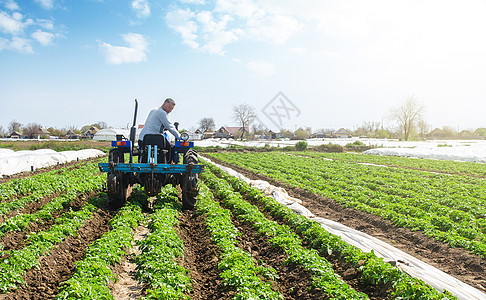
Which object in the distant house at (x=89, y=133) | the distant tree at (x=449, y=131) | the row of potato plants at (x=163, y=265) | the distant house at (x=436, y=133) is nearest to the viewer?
the row of potato plants at (x=163, y=265)

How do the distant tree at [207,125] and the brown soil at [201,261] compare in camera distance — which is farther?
the distant tree at [207,125]

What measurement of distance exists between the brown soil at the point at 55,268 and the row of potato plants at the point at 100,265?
247 millimetres

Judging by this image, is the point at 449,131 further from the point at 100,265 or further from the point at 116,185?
the point at 100,265

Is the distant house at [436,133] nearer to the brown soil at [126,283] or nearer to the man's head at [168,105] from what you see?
the man's head at [168,105]

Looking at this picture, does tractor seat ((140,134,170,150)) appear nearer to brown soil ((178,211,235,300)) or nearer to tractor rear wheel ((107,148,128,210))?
tractor rear wheel ((107,148,128,210))

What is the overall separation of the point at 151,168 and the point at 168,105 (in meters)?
1.70

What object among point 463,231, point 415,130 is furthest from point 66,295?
point 415,130

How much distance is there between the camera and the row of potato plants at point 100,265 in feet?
13.4

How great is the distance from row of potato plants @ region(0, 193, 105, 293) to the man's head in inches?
125

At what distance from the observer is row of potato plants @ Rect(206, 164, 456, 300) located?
4465 mm

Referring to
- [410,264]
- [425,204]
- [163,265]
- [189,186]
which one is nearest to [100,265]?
[163,265]

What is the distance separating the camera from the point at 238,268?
4.99m

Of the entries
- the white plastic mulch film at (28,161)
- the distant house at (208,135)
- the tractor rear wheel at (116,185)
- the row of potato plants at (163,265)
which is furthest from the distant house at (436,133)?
the row of potato plants at (163,265)

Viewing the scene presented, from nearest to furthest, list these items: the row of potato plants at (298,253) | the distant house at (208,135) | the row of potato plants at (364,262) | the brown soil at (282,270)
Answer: the row of potato plants at (364,262) → the row of potato plants at (298,253) → the brown soil at (282,270) → the distant house at (208,135)
